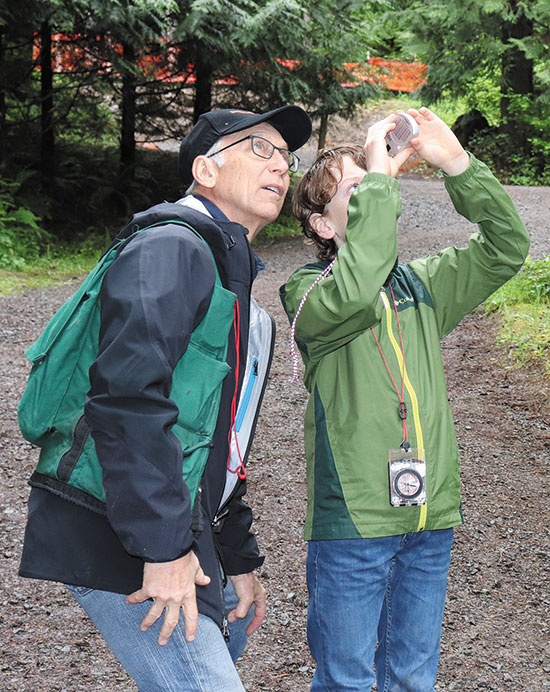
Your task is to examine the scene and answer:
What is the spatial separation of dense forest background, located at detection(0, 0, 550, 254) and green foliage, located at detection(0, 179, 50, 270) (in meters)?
0.03

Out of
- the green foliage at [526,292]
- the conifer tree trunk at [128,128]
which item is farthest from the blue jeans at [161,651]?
the conifer tree trunk at [128,128]

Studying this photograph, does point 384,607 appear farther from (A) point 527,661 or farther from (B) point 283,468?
(B) point 283,468

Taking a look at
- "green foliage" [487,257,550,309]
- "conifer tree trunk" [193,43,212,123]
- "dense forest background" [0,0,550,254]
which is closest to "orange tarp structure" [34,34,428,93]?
"dense forest background" [0,0,550,254]

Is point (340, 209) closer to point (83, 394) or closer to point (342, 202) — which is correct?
point (342, 202)

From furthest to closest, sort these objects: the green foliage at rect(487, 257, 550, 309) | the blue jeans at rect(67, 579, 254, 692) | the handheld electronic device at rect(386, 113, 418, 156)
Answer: the green foliage at rect(487, 257, 550, 309) < the handheld electronic device at rect(386, 113, 418, 156) < the blue jeans at rect(67, 579, 254, 692)

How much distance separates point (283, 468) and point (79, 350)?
3.78m

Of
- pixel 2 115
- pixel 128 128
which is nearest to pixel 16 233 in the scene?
pixel 2 115

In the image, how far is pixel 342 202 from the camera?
249cm

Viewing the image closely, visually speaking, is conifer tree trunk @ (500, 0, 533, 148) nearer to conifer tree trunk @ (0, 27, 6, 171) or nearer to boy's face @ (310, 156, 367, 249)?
conifer tree trunk @ (0, 27, 6, 171)

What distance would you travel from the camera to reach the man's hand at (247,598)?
2385mm

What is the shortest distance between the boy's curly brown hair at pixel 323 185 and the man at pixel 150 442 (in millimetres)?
582

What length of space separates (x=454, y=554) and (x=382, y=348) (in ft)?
7.93

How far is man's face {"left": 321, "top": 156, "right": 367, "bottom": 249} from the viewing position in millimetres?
2492

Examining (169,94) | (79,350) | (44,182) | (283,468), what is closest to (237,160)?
(79,350)
